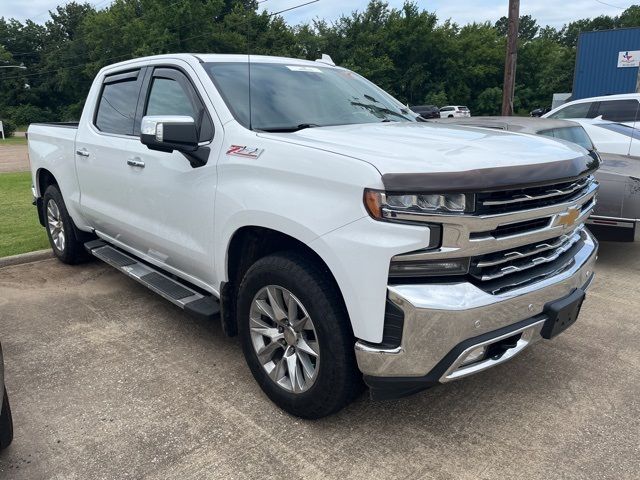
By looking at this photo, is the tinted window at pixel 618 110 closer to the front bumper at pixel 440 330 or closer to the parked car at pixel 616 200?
the parked car at pixel 616 200

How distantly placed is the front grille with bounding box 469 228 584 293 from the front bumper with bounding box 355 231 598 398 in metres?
0.05

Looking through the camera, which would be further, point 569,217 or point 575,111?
point 575,111

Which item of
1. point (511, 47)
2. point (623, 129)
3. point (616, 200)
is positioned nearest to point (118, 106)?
point (616, 200)

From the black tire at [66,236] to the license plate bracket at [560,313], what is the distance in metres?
4.52

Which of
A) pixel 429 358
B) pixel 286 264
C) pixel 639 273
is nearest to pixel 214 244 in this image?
pixel 286 264

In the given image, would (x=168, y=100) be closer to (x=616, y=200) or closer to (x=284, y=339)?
(x=284, y=339)

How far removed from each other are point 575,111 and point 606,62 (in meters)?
18.0

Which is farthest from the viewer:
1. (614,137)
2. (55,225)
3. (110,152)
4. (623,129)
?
(623,129)

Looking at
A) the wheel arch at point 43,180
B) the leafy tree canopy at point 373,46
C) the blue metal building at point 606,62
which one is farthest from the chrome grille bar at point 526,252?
the leafy tree canopy at point 373,46

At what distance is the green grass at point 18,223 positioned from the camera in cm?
644

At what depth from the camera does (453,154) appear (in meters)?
2.45

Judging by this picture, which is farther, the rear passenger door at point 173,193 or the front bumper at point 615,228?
the front bumper at point 615,228

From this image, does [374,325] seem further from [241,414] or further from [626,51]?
[626,51]

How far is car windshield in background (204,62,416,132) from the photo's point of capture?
10.8 ft
